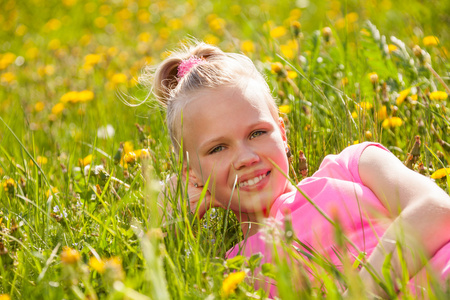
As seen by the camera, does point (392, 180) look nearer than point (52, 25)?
Yes

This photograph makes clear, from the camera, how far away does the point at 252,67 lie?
2156 mm

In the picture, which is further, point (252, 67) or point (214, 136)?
point (252, 67)

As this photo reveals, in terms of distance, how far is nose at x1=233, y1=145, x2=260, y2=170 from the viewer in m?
1.78

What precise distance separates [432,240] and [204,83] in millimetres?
948

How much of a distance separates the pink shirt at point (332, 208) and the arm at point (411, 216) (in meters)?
0.07

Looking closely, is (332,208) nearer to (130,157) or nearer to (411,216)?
(411,216)

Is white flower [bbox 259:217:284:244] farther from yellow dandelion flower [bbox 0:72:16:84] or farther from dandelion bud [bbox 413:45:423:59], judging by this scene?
yellow dandelion flower [bbox 0:72:16:84]

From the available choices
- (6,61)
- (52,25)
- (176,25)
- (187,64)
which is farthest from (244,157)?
(52,25)

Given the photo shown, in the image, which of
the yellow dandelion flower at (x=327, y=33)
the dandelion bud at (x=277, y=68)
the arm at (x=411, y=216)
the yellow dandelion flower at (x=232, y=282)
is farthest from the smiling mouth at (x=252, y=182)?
the yellow dandelion flower at (x=327, y=33)

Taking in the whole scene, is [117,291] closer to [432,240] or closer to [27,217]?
[432,240]

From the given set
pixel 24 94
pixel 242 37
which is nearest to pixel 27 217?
pixel 24 94

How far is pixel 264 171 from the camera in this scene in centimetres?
181

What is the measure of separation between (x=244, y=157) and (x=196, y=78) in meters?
0.41

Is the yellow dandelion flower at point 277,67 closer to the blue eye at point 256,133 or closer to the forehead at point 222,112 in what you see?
the forehead at point 222,112
